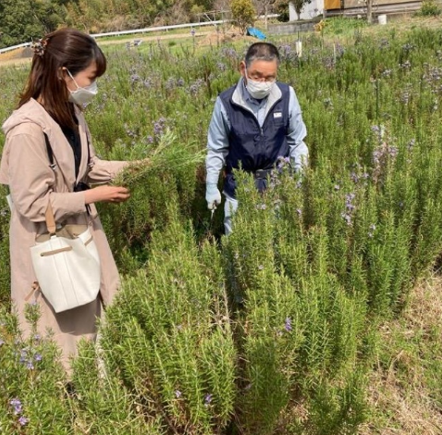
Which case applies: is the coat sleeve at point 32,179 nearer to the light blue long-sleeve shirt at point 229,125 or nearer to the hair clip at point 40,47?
the hair clip at point 40,47

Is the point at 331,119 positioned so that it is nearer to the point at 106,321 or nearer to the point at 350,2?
the point at 106,321

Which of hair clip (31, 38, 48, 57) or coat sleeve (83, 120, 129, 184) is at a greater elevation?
hair clip (31, 38, 48, 57)

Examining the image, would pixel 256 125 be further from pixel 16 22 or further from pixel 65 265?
pixel 16 22

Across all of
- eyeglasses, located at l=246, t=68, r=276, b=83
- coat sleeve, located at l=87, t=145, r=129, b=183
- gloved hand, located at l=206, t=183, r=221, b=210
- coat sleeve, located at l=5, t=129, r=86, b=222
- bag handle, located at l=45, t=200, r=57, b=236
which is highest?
eyeglasses, located at l=246, t=68, r=276, b=83

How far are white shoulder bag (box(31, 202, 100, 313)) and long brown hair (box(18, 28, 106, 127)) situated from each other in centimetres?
45

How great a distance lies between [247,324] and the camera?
6.32 feet

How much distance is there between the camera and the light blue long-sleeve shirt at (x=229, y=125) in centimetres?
289

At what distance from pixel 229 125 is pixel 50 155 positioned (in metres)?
1.28

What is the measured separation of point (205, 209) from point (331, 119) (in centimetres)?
129

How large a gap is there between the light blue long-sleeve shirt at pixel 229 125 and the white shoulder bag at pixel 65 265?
1.13 meters

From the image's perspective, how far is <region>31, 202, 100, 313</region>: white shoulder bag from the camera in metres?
2.02

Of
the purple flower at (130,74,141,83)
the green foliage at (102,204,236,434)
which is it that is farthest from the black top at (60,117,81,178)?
the purple flower at (130,74,141,83)

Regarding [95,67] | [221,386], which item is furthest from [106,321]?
[95,67]

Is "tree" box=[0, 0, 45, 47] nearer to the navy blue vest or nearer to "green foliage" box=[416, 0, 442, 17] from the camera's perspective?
"green foliage" box=[416, 0, 442, 17]
